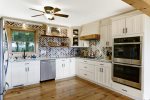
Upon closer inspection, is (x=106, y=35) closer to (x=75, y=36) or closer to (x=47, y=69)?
(x=75, y=36)

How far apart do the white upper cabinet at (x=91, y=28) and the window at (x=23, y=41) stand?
2.31 meters

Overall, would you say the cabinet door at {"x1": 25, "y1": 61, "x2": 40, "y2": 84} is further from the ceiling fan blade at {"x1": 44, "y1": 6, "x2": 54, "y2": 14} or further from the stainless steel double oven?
the stainless steel double oven

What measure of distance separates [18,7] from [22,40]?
1.74m

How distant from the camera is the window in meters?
4.57

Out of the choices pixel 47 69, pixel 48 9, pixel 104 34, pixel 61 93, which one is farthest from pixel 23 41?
pixel 104 34

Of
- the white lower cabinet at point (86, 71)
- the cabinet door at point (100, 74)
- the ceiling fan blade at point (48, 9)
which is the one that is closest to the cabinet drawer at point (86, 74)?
the white lower cabinet at point (86, 71)

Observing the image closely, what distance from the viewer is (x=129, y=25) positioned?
3156mm

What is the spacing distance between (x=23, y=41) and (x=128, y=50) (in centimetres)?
397

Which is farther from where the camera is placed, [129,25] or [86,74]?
[86,74]

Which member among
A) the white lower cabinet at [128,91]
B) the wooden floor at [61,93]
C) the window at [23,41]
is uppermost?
the window at [23,41]

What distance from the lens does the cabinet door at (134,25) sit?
2.90 m

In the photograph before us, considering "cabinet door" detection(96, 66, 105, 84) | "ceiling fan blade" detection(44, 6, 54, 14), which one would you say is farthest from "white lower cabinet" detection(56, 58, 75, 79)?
"ceiling fan blade" detection(44, 6, 54, 14)

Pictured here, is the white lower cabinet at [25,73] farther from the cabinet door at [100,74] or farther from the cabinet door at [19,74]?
the cabinet door at [100,74]

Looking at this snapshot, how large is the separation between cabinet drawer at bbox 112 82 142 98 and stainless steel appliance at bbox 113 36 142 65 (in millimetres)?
709
